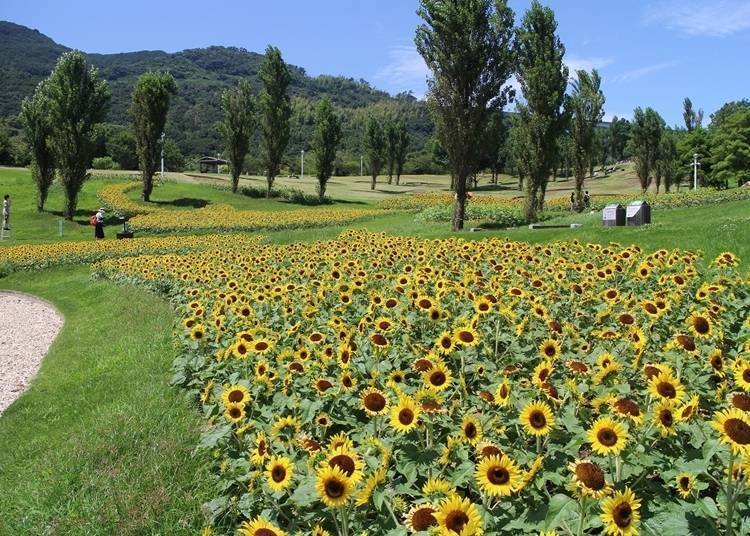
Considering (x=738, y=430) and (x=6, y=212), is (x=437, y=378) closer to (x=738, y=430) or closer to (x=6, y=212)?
(x=738, y=430)

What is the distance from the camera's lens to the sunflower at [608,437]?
238 cm

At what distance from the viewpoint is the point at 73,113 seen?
3369cm

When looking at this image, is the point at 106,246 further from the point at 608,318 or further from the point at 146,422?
the point at 608,318

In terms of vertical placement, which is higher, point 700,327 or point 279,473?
point 700,327

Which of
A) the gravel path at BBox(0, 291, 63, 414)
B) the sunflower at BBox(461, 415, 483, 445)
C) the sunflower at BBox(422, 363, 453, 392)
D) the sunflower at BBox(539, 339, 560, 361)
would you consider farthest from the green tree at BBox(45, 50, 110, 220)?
the sunflower at BBox(461, 415, 483, 445)

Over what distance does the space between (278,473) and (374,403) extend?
0.60 metres

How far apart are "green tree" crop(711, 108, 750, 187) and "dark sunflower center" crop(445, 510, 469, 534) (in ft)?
229

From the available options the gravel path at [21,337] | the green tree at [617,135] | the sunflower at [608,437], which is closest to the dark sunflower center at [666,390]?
the sunflower at [608,437]

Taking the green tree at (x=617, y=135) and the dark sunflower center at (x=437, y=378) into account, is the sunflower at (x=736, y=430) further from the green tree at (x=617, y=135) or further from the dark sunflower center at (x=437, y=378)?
the green tree at (x=617, y=135)

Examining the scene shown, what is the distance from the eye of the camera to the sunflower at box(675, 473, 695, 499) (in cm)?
260

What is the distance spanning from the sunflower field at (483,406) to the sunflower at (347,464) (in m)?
0.01

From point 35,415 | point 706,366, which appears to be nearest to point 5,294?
point 35,415

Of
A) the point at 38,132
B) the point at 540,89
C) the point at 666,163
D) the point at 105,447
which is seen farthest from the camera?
the point at 666,163

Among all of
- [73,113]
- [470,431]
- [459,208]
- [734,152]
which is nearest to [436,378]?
[470,431]
